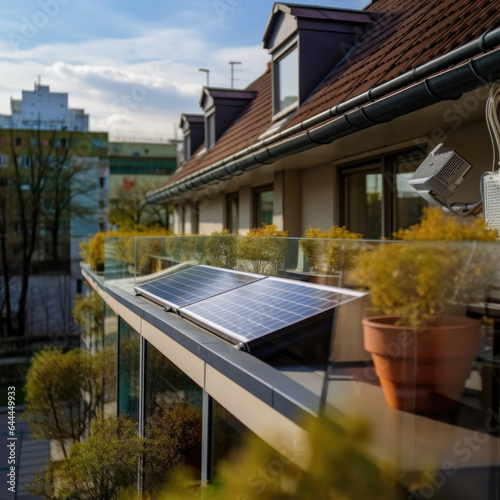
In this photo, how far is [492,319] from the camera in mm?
2418

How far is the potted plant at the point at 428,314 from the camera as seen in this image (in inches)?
98.3

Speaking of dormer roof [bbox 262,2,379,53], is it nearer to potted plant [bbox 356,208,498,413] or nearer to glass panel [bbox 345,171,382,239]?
glass panel [bbox 345,171,382,239]

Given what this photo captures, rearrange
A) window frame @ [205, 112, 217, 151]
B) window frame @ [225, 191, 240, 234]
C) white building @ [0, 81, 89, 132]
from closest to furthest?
1. window frame @ [225, 191, 240, 234]
2. window frame @ [205, 112, 217, 151]
3. white building @ [0, 81, 89, 132]

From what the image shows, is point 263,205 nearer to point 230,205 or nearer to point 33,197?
point 230,205

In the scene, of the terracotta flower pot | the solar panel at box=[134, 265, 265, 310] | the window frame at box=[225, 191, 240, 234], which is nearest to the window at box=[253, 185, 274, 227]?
the window frame at box=[225, 191, 240, 234]

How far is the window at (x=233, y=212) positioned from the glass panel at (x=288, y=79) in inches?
168

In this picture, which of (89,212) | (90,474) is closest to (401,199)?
(90,474)

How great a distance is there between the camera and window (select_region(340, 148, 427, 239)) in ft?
25.5

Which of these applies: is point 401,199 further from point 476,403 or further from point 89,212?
point 89,212

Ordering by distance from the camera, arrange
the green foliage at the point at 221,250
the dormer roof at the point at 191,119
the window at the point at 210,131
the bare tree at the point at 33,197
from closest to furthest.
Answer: the green foliage at the point at 221,250, the window at the point at 210,131, the dormer roof at the point at 191,119, the bare tree at the point at 33,197

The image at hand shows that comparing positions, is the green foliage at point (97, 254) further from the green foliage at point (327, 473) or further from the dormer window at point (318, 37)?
the green foliage at point (327, 473)

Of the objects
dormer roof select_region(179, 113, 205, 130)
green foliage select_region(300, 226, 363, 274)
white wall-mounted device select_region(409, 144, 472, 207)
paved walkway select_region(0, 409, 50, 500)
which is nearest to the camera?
green foliage select_region(300, 226, 363, 274)

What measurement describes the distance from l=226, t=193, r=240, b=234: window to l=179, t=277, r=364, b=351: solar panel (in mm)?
9312

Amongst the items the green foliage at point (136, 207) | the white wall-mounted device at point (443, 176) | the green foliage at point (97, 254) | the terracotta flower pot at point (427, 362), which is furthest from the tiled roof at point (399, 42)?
the green foliage at point (136, 207)
